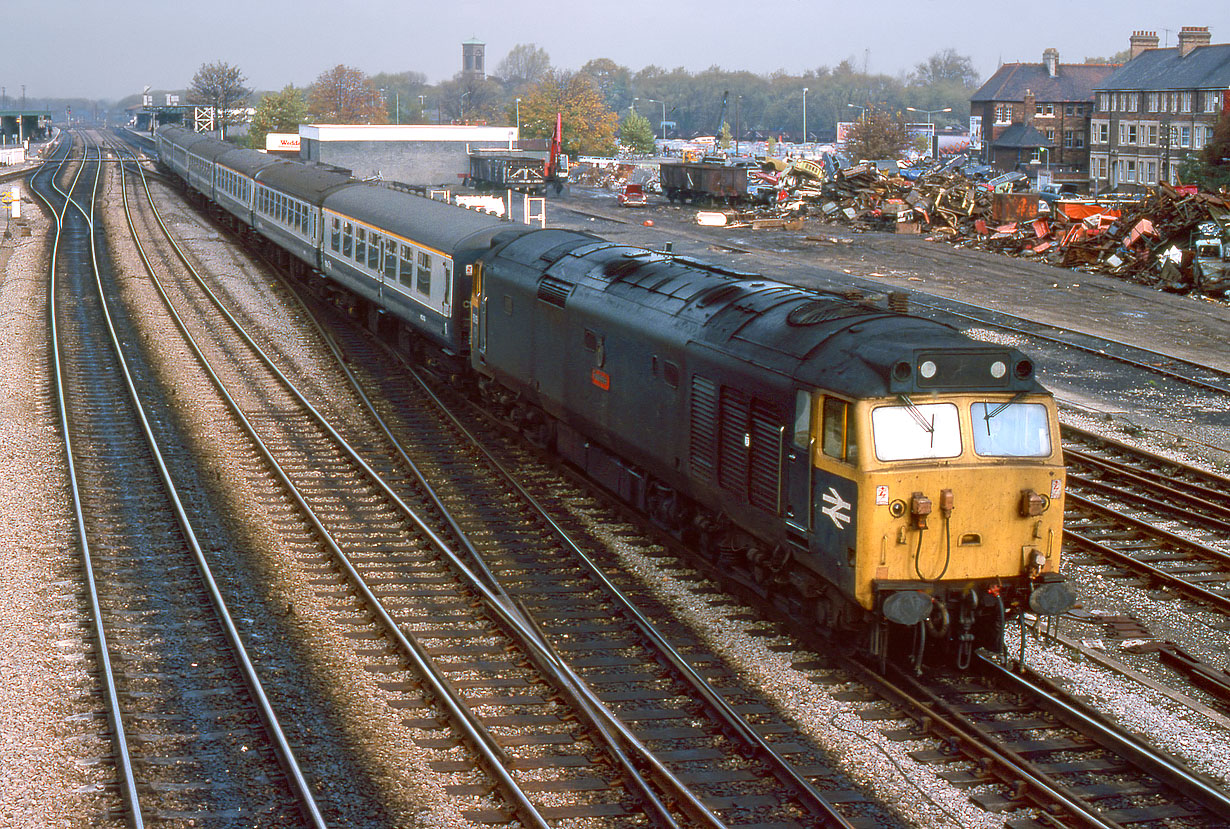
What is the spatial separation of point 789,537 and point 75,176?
83859 millimetres

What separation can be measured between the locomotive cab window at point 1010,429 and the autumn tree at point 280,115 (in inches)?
4348

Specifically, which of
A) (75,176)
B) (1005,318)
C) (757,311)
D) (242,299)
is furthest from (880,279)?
(75,176)

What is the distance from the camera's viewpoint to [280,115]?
116 m

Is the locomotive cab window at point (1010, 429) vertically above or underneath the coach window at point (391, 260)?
underneath

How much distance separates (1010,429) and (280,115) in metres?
114

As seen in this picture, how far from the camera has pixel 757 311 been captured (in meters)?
13.1

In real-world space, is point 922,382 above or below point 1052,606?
above

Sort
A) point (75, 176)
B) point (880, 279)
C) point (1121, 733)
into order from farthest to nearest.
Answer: point (75, 176), point (880, 279), point (1121, 733)

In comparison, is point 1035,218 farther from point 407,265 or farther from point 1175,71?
point 407,265

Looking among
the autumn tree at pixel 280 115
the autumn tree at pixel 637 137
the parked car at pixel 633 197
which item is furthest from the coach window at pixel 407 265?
the autumn tree at pixel 637 137

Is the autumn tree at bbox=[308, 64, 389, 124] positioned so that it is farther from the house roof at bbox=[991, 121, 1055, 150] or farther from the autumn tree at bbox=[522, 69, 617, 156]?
the house roof at bbox=[991, 121, 1055, 150]

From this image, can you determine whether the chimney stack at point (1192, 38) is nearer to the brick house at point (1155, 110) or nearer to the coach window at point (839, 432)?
the brick house at point (1155, 110)

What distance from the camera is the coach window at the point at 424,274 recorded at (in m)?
23.0

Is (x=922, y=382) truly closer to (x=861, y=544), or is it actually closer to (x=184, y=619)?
(x=861, y=544)
